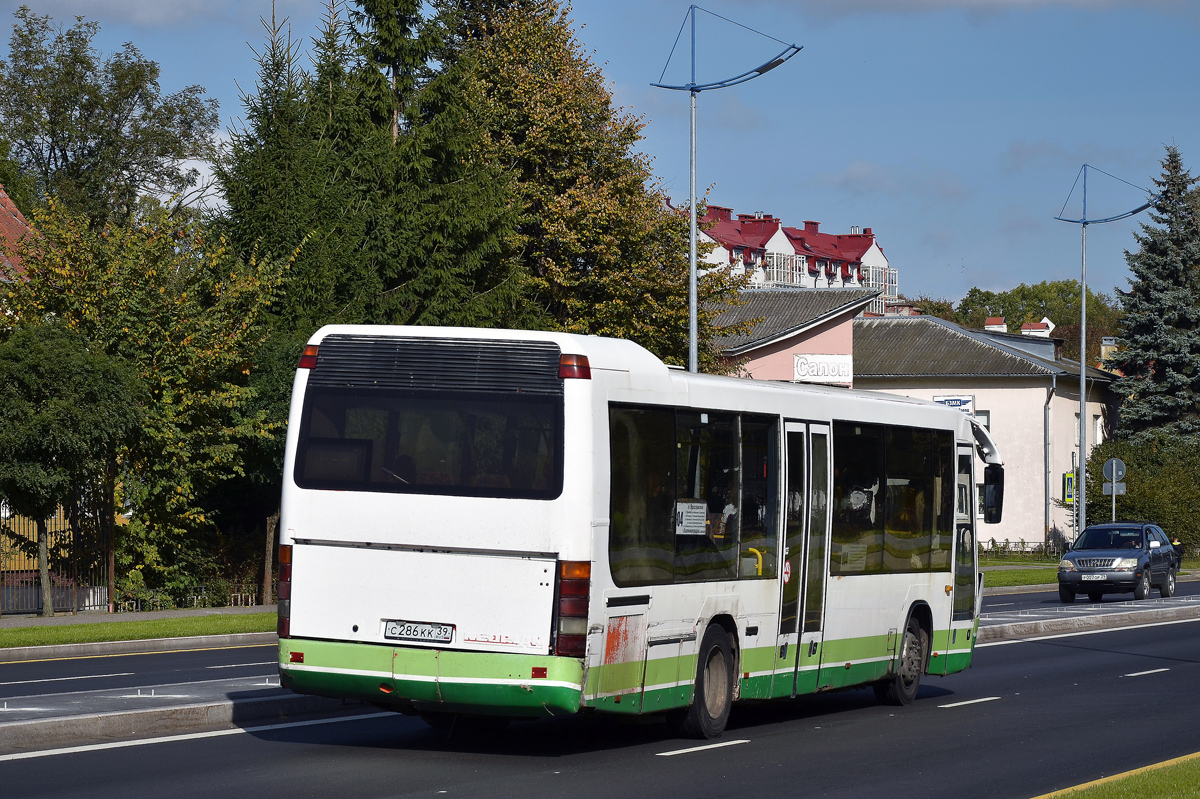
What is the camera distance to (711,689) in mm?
12125

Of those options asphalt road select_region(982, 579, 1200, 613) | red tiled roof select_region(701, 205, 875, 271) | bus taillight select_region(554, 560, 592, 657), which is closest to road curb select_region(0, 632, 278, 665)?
bus taillight select_region(554, 560, 592, 657)

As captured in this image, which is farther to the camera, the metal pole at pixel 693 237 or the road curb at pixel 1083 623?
the metal pole at pixel 693 237

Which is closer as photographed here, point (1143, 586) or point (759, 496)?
point (759, 496)

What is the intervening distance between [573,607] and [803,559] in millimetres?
3642

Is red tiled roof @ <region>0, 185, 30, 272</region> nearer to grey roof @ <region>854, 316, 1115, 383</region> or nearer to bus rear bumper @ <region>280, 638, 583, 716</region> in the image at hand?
bus rear bumper @ <region>280, 638, 583, 716</region>

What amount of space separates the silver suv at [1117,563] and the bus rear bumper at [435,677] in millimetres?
25967

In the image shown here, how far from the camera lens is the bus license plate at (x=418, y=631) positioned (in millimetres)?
10422

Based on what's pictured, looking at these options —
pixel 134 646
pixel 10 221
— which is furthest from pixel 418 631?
pixel 10 221

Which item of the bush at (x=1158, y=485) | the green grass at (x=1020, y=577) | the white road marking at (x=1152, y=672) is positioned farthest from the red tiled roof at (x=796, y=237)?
the white road marking at (x=1152, y=672)

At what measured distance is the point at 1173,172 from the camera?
70.2 meters

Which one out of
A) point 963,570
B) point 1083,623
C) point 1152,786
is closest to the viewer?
point 1152,786

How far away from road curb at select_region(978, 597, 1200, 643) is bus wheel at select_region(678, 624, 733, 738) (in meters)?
11.5

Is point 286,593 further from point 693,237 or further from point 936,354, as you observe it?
point 936,354

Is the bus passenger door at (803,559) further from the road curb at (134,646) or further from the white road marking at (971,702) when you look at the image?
the road curb at (134,646)
